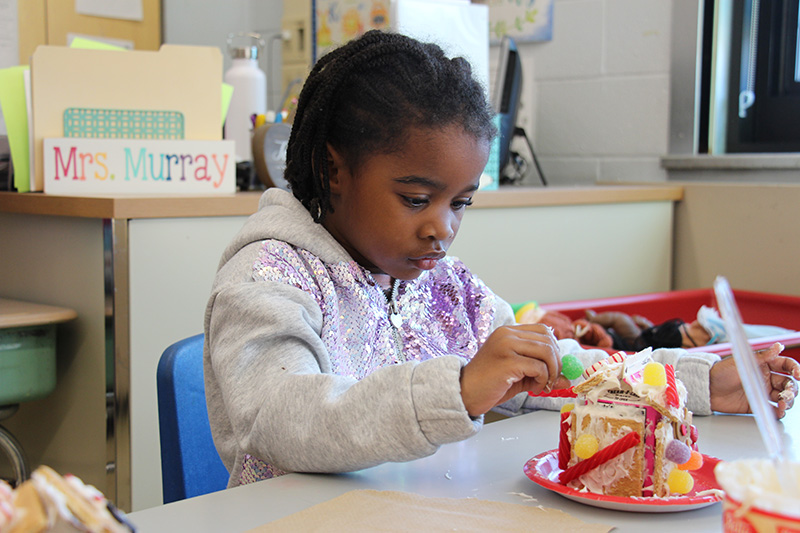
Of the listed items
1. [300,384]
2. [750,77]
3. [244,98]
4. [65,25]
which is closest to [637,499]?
[300,384]

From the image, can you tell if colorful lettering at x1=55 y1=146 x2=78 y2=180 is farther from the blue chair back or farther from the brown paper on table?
the brown paper on table

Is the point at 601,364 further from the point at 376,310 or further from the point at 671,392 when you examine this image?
the point at 376,310

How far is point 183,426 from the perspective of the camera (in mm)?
864

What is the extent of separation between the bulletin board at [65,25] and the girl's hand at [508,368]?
7.23 ft

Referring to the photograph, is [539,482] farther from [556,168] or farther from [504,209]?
[556,168]

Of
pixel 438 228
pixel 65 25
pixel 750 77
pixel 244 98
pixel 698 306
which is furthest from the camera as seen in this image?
pixel 65 25

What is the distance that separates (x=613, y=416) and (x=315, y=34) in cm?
218

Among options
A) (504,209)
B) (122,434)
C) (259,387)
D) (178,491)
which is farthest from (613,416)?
(504,209)

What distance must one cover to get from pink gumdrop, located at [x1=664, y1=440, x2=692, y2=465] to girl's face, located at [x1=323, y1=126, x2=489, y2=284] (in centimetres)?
29

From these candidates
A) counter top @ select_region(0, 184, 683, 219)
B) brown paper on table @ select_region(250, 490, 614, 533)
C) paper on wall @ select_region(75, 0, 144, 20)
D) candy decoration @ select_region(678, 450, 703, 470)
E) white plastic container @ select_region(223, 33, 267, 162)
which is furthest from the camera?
paper on wall @ select_region(75, 0, 144, 20)

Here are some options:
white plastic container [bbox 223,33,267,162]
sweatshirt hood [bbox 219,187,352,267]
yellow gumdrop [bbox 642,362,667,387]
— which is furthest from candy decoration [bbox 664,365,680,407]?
white plastic container [bbox 223,33,267,162]

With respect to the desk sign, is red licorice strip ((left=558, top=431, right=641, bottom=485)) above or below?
below

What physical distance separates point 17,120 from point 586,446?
1134 mm

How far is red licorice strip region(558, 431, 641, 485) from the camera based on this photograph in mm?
611
